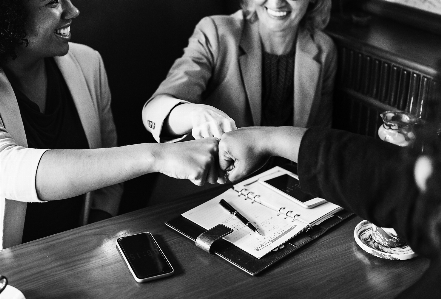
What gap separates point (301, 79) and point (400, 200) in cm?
123

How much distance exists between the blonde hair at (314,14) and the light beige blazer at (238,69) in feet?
0.09

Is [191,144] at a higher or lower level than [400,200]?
lower

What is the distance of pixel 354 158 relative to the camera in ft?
3.37

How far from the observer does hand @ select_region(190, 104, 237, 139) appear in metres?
1.57

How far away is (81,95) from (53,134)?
166mm

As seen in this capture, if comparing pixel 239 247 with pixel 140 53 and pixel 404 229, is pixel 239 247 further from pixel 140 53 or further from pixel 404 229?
pixel 140 53

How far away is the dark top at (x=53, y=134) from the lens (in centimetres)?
164

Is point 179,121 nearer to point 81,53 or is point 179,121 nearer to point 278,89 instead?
point 81,53

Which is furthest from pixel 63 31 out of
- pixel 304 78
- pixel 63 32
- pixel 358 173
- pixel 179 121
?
pixel 358 173

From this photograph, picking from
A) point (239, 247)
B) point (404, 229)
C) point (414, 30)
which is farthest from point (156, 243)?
point (414, 30)

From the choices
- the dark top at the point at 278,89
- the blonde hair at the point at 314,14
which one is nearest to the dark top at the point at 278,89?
the dark top at the point at 278,89

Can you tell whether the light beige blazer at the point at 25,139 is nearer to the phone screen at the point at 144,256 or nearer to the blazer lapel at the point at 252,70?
the phone screen at the point at 144,256

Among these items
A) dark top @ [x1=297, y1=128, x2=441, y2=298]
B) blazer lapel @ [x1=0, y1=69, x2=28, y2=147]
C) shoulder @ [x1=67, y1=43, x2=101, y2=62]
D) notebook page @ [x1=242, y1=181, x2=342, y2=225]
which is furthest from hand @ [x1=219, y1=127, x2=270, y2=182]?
shoulder @ [x1=67, y1=43, x2=101, y2=62]

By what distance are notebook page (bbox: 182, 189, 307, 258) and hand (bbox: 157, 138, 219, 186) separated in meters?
0.08
